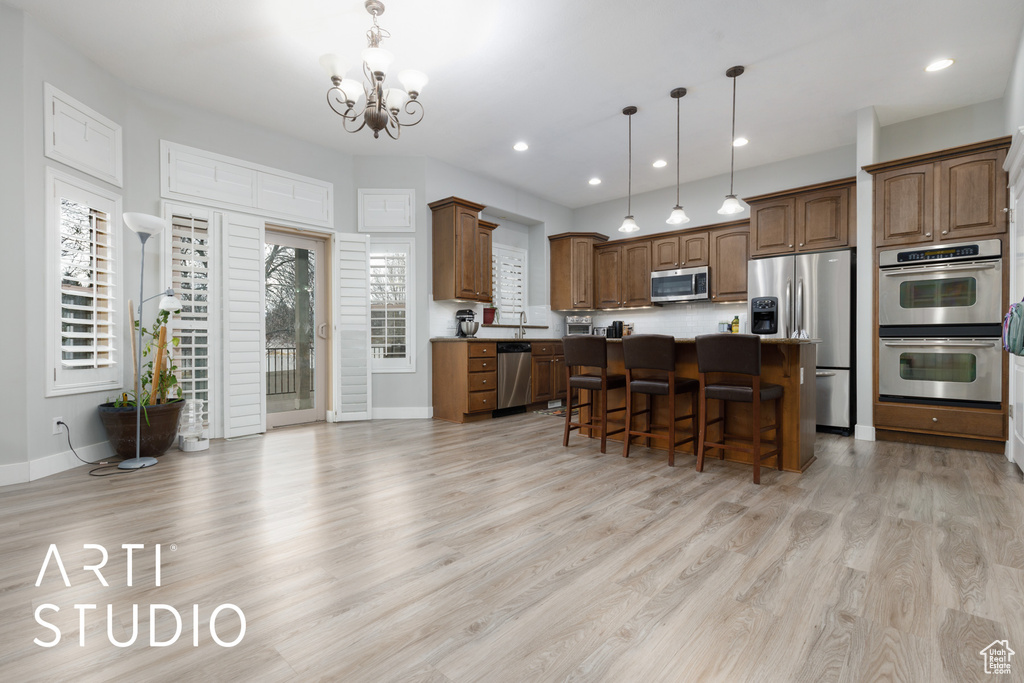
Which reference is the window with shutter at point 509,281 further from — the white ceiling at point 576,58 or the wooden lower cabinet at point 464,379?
the white ceiling at point 576,58

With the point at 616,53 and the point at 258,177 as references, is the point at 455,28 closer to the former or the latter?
the point at 616,53

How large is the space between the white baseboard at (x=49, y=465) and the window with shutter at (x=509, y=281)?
15.2ft

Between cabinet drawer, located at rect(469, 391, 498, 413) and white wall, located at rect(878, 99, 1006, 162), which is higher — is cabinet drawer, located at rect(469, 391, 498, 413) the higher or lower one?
the lower one

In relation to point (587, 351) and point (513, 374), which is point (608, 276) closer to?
point (513, 374)

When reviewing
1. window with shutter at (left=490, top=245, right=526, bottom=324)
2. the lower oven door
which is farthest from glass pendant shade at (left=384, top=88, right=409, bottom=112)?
the lower oven door

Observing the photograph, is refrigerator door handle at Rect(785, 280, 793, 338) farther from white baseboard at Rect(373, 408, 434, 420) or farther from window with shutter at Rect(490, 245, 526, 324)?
white baseboard at Rect(373, 408, 434, 420)

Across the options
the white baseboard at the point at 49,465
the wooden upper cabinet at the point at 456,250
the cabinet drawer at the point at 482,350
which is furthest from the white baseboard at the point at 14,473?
the wooden upper cabinet at the point at 456,250

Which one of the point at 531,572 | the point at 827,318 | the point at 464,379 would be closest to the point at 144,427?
the point at 464,379

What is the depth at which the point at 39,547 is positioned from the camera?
2.14 m

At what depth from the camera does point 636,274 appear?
6883 millimetres

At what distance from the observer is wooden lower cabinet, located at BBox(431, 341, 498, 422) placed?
17.6 ft

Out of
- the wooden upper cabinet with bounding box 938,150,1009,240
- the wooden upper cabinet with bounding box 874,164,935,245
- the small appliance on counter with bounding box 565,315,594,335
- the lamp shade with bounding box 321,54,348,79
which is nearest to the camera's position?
the lamp shade with bounding box 321,54,348,79

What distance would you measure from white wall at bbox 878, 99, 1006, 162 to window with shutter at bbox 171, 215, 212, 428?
669cm

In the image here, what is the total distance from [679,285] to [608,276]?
3.85 ft
